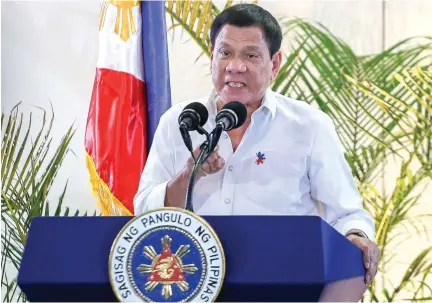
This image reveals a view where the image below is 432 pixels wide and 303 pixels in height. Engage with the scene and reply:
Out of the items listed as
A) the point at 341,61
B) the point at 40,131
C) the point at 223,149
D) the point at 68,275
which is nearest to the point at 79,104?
the point at 40,131

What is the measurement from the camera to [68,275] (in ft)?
5.79

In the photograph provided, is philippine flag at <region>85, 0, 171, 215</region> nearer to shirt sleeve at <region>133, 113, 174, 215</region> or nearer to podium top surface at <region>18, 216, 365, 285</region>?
shirt sleeve at <region>133, 113, 174, 215</region>

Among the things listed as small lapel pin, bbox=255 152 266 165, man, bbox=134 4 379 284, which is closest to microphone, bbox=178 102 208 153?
man, bbox=134 4 379 284

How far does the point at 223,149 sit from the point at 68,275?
0.90 meters

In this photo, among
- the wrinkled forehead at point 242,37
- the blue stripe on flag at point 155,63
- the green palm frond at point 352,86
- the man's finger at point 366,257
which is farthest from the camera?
the green palm frond at point 352,86

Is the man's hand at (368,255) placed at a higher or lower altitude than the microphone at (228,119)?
lower

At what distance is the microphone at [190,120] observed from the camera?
6.52 ft

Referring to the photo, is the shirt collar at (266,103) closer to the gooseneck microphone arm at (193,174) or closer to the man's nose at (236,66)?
the man's nose at (236,66)

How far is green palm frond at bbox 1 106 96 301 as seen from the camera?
170 inches

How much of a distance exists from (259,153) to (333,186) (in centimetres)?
24

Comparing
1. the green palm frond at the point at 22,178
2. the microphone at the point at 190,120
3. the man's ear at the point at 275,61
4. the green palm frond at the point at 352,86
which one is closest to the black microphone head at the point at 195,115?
the microphone at the point at 190,120

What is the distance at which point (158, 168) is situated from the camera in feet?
8.28

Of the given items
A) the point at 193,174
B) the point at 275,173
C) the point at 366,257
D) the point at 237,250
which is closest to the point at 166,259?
the point at 237,250

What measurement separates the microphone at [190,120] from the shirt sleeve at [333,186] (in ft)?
1.77
